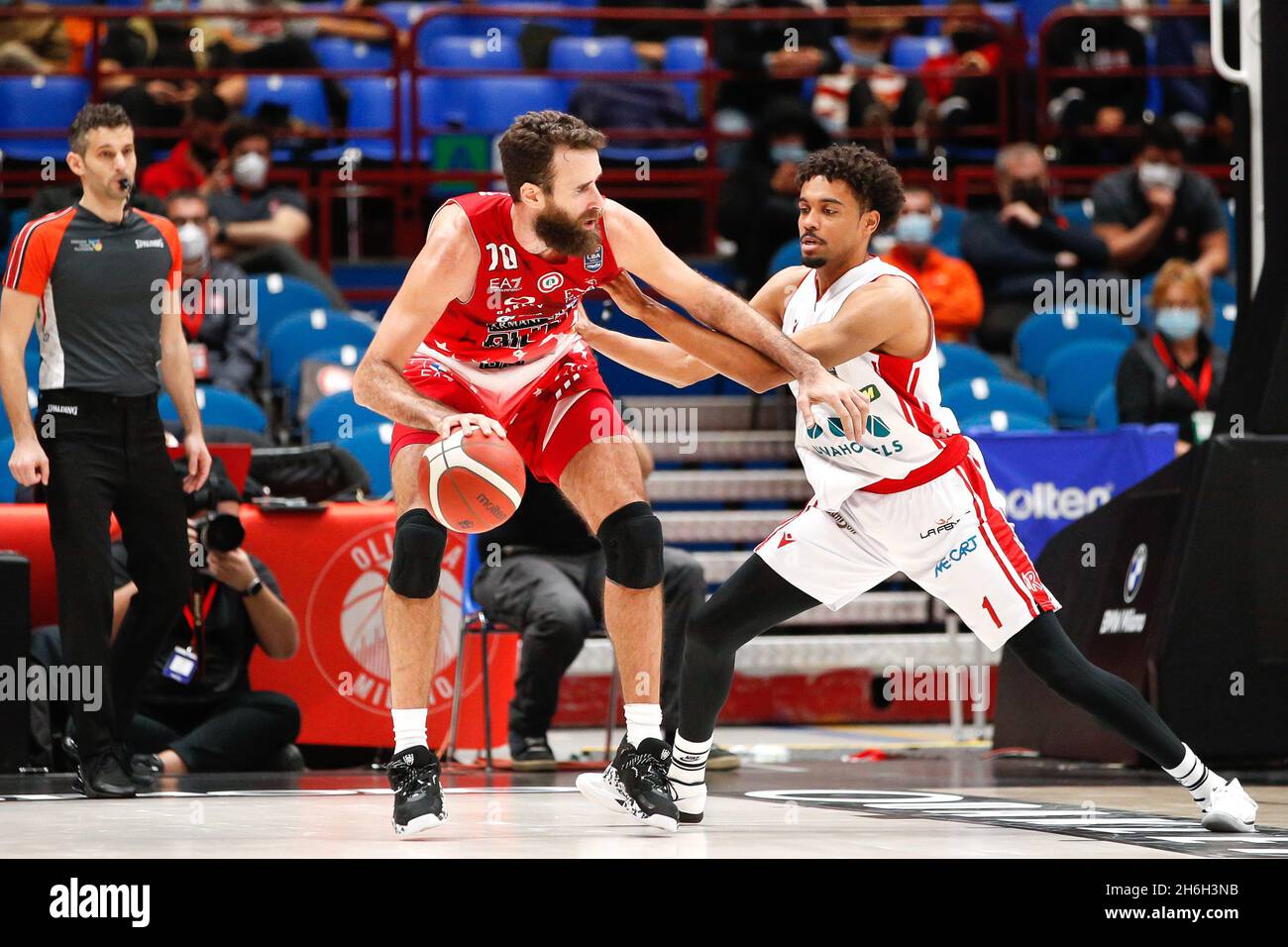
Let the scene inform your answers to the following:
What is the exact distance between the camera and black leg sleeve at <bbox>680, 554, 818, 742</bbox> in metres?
5.53

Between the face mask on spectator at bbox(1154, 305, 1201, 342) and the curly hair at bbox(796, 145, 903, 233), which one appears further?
the face mask on spectator at bbox(1154, 305, 1201, 342)

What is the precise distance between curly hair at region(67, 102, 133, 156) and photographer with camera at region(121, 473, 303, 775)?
1.56 m

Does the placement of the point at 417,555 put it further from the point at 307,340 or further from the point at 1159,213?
the point at 1159,213

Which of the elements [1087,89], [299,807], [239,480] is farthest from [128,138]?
[1087,89]

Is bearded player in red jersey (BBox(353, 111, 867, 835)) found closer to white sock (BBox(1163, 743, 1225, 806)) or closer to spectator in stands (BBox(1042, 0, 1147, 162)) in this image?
white sock (BBox(1163, 743, 1225, 806))

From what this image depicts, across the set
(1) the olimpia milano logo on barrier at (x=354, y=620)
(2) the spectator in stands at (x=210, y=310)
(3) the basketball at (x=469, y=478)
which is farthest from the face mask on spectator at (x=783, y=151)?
(3) the basketball at (x=469, y=478)

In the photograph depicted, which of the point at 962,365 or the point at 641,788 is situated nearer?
the point at 641,788

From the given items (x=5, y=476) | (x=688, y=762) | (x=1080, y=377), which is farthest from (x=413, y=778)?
(x=1080, y=377)

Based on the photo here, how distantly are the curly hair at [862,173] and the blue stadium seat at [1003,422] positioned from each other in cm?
451

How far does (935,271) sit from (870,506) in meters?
6.63

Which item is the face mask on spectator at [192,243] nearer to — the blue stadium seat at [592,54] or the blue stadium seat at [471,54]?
the blue stadium seat at [471,54]

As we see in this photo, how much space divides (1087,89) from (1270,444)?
8003mm

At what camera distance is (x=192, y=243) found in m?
10.1

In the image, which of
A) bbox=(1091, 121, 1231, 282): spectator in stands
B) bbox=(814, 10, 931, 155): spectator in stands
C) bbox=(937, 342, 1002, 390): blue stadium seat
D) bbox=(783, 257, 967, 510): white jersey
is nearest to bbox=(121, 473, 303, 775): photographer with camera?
bbox=(783, 257, 967, 510): white jersey
